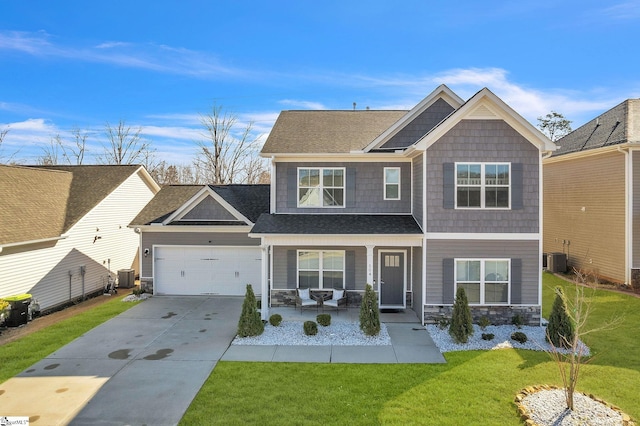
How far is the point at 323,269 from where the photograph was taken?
1409 cm

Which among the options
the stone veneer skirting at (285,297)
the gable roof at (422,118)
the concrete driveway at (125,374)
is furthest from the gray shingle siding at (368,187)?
the concrete driveway at (125,374)

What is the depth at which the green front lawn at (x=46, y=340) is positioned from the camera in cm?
931

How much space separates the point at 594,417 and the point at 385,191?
29.7ft

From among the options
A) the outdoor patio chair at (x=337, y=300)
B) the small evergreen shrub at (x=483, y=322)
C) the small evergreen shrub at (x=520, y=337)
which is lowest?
the small evergreen shrub at (x=520, y=337)

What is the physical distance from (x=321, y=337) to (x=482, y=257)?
5545mm

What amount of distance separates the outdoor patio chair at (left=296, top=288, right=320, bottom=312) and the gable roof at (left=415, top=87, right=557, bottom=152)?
6.20 meters

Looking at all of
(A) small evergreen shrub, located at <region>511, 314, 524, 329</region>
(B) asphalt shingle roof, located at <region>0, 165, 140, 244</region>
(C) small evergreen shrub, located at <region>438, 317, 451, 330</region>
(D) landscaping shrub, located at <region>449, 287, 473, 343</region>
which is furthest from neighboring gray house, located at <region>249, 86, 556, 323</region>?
(B) asphalt shingle roof, located at <region>0, 165, 140, 244</region>

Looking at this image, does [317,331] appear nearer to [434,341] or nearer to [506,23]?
[434,341]

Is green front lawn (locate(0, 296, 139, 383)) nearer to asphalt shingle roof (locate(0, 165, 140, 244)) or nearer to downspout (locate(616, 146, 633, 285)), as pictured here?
asphalt shingle roof (locate(0, 165, 140, 244))

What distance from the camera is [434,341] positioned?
1082cm

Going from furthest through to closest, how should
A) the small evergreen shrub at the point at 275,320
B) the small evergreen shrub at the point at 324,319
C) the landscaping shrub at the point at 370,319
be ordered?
the small evergreen shrub at the point at 275,320 → the small evergreen shrub at the point at 324,319 → the landscaping shrub at the point at 370,319

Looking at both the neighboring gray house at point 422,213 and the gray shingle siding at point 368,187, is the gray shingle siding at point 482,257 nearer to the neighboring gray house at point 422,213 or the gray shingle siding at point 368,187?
the neighboring gray house at point 422,213

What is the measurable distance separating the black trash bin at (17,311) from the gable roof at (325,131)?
9111 millimetres

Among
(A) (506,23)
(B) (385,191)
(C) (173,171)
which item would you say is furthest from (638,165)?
(C) (173,171)
